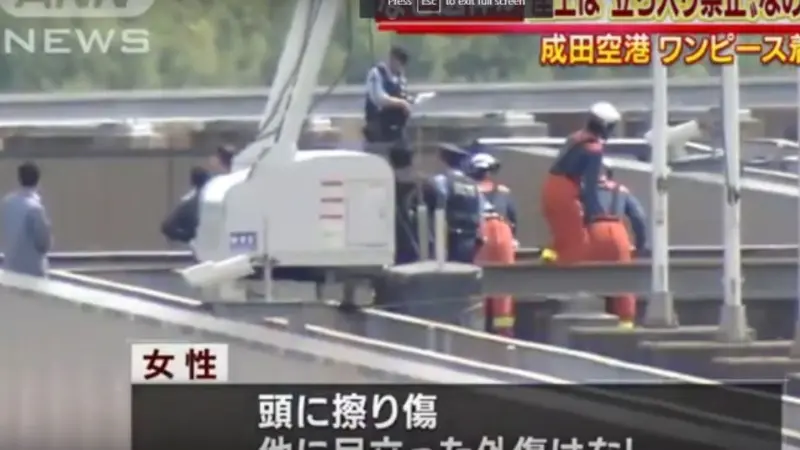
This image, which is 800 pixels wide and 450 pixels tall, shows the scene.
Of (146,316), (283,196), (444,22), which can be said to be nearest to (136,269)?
(146,316)

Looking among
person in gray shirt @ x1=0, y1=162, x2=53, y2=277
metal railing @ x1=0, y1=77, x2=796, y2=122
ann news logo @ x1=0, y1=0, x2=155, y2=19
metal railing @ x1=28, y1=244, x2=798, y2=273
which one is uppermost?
ann news logo @ x1=0, y1=0, x2=155, y2=19

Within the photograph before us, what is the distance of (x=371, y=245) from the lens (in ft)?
14.3

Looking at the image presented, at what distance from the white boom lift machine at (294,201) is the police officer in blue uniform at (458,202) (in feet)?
0.40

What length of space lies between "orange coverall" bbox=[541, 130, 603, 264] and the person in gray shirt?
47.4 inches

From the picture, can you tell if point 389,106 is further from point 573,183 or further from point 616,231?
point 616,231

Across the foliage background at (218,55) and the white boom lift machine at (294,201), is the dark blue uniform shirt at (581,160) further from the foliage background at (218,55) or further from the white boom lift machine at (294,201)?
the white boom lift machine at (294,201)

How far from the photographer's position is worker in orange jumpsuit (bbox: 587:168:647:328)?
14.4 feet

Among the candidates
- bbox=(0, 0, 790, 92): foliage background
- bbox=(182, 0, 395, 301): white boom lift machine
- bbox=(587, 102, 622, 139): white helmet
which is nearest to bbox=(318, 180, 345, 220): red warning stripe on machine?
bbox=(182, 0, 395, 301): white boom lift machine

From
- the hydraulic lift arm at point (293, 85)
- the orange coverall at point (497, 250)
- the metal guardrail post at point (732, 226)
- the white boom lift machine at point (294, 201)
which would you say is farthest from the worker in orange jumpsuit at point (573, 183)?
the hydraulic lift arm at point (293, 85)

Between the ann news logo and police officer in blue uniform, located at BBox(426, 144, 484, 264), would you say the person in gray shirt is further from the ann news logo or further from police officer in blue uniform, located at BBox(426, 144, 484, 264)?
police officer in blue uniform, located at BBox(426, 144, 484, 264)

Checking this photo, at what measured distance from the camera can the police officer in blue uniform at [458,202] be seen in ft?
14.3

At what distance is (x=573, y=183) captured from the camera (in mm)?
4379

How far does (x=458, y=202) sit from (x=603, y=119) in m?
0.40

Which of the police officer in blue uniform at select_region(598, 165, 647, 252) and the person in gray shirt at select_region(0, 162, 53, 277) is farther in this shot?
the police officer in blue uniform at select_region(598, 165, 647, 252)
